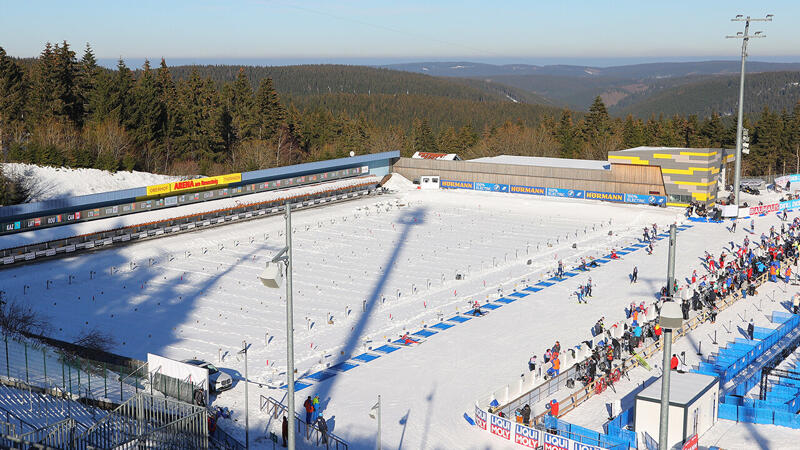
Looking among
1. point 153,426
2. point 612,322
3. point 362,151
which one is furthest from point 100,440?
point 362,151

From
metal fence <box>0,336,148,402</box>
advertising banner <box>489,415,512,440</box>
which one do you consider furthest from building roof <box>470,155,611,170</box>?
metal fence <box>0,336,148,402</box>

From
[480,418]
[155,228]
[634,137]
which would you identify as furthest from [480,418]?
[634,137]

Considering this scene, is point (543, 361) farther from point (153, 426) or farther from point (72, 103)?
point (72, 103)

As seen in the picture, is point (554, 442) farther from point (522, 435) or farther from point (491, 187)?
point (491, 187)

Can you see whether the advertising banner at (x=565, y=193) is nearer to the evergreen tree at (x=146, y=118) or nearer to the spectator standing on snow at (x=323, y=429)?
the evergreen tree at (x=146, y=118)

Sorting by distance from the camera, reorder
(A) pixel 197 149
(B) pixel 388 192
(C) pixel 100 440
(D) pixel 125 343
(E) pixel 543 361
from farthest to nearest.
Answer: (A) pixel 197 149, (B) pixel 388 192, (D) pixel 125 343, (E) pixel 543 361, (C) pixel 100 440

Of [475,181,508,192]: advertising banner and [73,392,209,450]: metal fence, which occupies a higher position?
[73,392,209,450]: metal fence

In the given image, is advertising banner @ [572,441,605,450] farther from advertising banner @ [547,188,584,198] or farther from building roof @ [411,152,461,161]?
building roof @ [411,152,461,161]
